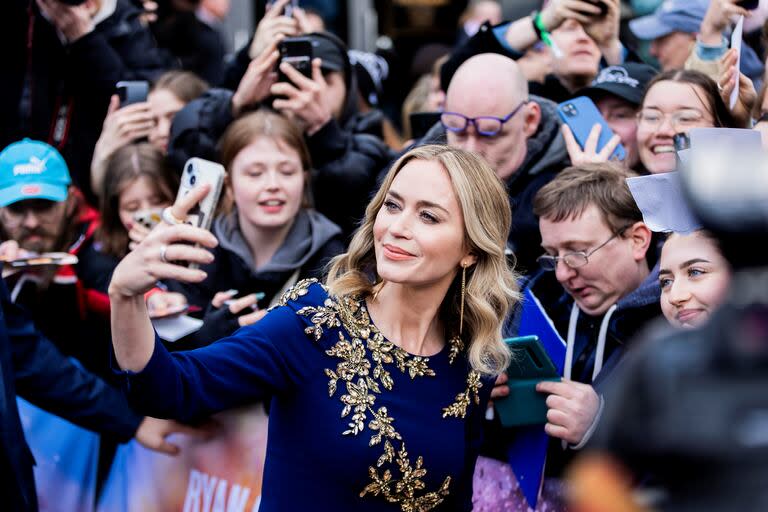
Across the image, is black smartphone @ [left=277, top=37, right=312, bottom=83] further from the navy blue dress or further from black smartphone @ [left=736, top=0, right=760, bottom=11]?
the navy blue dress

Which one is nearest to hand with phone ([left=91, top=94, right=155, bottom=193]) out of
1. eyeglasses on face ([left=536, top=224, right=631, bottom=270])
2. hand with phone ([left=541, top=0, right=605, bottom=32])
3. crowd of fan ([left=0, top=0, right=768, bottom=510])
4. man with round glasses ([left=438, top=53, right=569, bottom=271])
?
crowd of fan ([left=0, top=0, right=768, bottom=510])

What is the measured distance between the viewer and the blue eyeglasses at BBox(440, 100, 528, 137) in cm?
432

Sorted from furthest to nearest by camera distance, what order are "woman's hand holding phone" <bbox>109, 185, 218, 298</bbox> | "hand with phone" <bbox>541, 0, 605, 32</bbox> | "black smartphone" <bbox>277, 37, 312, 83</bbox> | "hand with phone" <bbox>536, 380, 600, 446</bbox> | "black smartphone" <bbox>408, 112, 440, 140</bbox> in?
1. "black smartphone" <bbox>408, 112, 440, 140</bbox>
2. "black smartphone" <bbox>277, 37, 312, 83</bbox>
3. "hand with phone" <bbox>541, 0, 605, 32</bbox>
4. "hand with phone" <bbox>536, 380, 600, 446</bbox>
5. "woman's hand holding phone" <bbox>109, 185, 218, 298</bbox>

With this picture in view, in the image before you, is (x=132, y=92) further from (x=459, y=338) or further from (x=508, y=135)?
(x=459, y=338)

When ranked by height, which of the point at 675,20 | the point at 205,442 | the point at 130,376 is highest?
the point at 675,20

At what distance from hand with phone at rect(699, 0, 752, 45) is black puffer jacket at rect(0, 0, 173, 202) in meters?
3.14

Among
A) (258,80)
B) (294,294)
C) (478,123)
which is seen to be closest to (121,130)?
(258,80)

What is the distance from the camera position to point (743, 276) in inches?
52.0

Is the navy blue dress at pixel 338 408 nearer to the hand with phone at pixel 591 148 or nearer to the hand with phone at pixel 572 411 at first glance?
the hand with phone at pixel 572 411

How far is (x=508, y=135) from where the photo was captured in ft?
14.3

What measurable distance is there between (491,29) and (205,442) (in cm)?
245

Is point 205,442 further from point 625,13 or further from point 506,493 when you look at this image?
point 625,13

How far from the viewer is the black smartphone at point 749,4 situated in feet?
13.6

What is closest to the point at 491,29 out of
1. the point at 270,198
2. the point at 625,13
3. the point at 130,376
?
the point at 270,198
